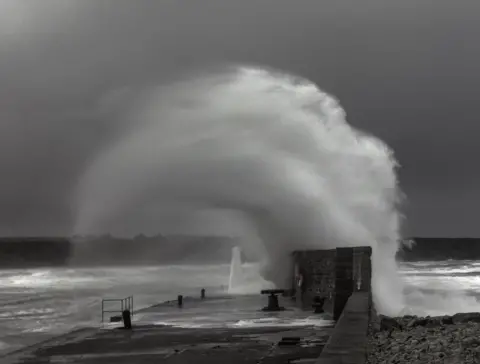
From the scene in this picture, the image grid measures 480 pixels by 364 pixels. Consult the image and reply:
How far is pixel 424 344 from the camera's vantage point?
12234 mm

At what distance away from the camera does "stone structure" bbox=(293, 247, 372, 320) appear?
66.5ft

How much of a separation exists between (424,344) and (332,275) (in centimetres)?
1215

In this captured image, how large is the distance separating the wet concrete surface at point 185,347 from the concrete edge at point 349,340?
2.74ft

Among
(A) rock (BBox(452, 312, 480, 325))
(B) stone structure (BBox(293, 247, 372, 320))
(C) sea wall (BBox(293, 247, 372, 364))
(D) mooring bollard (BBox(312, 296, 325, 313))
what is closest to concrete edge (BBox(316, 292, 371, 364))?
(C) sea wall (BBox(293, 247, 372, 364))

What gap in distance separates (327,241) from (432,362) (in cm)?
2400

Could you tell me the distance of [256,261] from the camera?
143ft

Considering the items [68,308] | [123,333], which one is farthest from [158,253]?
[123,333]

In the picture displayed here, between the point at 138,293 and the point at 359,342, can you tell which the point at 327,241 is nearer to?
the point at 359,342

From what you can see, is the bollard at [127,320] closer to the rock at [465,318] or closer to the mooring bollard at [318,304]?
the mooring bollard at [318,304]

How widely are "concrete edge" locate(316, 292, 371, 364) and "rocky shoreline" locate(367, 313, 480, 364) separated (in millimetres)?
402

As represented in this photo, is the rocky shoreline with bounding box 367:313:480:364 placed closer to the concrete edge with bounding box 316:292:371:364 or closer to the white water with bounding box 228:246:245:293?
the concrete edge with bounding box 316:292:371:364

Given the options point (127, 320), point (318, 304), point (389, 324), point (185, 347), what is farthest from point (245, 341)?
point (318, 304)

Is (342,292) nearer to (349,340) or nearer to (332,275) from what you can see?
(332,275)

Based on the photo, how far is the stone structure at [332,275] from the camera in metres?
20.3
